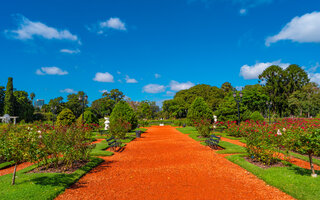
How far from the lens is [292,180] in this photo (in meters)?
5.57

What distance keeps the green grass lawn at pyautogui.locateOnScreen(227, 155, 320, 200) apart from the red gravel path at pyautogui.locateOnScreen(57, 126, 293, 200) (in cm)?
21

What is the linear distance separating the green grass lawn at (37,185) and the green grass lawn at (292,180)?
6.06 metres

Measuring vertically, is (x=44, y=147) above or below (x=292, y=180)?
above

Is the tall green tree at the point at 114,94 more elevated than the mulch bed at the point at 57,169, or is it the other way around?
the tall green tree at the point at 114,94

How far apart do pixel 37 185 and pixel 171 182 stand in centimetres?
386

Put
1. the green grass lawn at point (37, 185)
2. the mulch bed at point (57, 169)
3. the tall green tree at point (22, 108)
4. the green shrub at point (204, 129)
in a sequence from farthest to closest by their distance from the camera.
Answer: the tall green tree at point (22, 108)
the green shrub at point (204, 129)
the mulch bed at point (57, 169)
the green grass lawn at point (37, 185)

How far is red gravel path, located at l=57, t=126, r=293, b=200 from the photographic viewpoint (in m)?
4.95

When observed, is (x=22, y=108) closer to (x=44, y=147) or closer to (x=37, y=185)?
(x=44, y=147)

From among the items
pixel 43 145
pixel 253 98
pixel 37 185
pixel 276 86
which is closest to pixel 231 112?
pixel 43 145

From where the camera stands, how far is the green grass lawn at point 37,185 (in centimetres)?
468

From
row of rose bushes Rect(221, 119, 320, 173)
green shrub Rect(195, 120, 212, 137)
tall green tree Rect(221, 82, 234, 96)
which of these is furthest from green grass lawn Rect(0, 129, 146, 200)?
tall green tree Rect(221, 82, 234, 96)

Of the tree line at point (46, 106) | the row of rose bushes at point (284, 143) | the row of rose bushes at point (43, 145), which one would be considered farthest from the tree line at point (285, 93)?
the row of rose bushes at point (43, 145)

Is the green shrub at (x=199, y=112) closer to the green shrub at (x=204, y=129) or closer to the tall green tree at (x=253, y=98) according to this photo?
the green shrub at (x=204, y=129)

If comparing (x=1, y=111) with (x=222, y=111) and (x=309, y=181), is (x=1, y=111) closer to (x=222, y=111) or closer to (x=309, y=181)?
(x=222, y=111)
